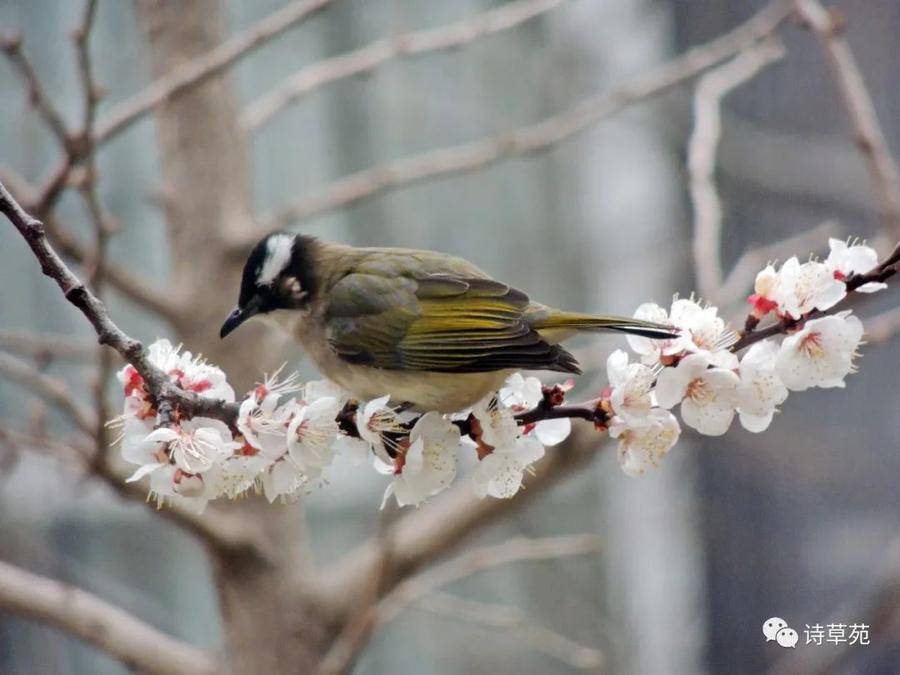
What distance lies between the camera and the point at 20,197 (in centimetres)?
250

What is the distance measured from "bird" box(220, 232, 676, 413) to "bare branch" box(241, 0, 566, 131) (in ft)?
2.32

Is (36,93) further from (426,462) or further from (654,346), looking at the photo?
(654,346)

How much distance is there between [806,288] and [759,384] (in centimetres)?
14

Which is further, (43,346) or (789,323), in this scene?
(43,346)

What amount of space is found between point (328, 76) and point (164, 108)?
1.49 feet

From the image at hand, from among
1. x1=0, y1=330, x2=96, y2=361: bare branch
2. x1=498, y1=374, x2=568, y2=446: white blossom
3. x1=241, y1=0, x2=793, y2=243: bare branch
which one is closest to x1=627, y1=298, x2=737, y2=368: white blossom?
x1=498, y1=374, x2=568, y2=446: white blossom

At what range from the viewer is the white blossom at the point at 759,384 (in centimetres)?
141

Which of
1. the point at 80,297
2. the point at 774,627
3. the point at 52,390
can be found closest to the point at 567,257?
the point at 774,627

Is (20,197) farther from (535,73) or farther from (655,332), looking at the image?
(535,73)

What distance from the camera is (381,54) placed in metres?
2.76

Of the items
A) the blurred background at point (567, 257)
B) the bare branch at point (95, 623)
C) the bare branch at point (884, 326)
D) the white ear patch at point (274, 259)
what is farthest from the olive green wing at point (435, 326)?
the blurred background at point (567, 257)

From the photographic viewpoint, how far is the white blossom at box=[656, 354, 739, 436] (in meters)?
1.38

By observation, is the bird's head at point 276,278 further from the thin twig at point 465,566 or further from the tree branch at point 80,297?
the thin twig at point 465,566

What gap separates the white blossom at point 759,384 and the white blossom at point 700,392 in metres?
0.02
